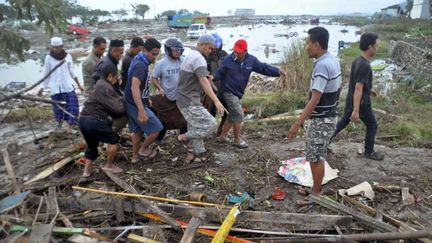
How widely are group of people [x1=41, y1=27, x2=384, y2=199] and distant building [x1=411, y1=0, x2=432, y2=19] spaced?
125 feet

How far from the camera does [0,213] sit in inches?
131

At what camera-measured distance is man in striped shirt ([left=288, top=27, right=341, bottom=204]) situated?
3.47 meters

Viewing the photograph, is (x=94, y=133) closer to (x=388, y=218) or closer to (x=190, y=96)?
(x=190, y=96)

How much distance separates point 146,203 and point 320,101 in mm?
2139

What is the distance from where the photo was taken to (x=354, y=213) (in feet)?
11.5

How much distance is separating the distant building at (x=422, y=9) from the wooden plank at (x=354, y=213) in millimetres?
39387

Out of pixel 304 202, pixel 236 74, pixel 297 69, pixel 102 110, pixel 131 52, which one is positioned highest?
pixel 131 52

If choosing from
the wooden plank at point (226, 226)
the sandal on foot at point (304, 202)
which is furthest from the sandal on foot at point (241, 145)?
the wooden plank at point (226, 226)

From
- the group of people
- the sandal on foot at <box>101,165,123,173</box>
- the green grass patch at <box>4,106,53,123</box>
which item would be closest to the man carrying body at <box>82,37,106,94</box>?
the group of people

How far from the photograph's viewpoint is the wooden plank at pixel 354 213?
3.29 meters

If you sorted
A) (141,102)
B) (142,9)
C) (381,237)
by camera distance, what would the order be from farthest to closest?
(142,9) < (141,102) < (381,237)

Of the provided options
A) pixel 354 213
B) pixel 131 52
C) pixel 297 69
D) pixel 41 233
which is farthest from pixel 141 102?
pixel 297 69

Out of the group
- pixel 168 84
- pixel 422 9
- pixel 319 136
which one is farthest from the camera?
pixel 422 9

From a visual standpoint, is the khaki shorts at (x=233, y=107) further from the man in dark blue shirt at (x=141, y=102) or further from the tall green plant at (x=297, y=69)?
the tall green plant at (x=297, y=69)
